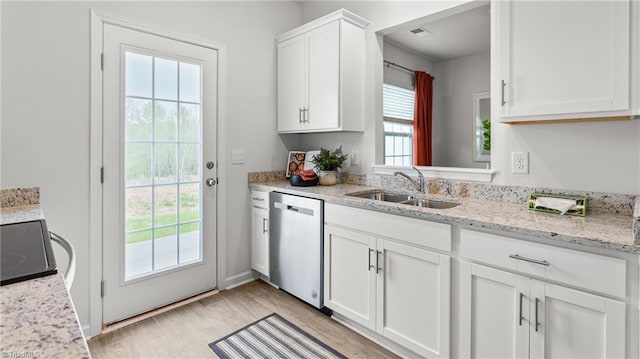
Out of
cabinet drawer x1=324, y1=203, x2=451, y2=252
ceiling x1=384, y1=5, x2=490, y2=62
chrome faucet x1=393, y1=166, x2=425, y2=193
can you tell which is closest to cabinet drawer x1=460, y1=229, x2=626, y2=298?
cabinet drawer x1=324, y1=203, x2=451, y2=252

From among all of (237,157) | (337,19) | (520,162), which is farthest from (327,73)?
(520,162)

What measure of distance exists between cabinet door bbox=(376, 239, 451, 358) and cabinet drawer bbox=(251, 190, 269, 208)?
1173 millimetres

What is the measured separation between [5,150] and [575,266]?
2806 mm

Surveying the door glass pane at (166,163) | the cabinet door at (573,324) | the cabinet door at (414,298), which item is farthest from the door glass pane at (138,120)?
the cabinet door at (573,324)

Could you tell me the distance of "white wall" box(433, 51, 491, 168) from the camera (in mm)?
4086

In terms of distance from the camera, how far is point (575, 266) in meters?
1.27

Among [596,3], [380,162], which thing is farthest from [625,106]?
[380,162]

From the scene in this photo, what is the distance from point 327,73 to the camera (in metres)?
2.62

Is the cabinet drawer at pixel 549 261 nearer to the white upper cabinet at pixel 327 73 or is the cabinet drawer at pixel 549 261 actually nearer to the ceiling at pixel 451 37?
the white upper cabinet at pixel 327 73

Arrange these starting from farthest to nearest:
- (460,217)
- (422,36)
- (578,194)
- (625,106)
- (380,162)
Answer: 1. (422,36)
2. (380,162)
3. (578,194)
4. (460,217)
5. (625,106)

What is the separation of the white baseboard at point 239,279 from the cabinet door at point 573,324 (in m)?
2.20

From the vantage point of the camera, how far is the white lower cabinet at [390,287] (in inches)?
66.6

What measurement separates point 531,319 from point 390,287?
0.70m

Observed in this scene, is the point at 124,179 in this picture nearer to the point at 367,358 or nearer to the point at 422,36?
the point at 367,358
